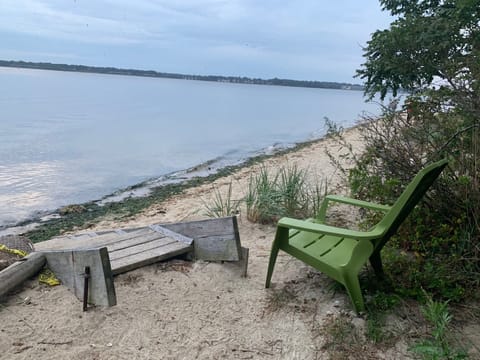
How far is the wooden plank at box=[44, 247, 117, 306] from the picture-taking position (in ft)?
9.70

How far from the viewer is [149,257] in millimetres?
3689

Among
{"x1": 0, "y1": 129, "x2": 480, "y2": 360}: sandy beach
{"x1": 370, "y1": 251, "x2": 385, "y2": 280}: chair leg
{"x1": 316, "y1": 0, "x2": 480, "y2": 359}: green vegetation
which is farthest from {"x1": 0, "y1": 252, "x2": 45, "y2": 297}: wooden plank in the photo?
{"x1": 370, "y1": 251, "x2": 385, "y2": 280}: chair leg

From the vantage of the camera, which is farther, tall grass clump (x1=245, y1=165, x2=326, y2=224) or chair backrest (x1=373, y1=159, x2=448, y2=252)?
tall grass clump (x1=245, y1=165, x2=326, y2=224)

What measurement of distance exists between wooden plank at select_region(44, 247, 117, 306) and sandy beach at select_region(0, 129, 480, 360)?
77 millimetres

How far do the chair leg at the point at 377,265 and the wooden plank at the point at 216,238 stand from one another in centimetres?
113

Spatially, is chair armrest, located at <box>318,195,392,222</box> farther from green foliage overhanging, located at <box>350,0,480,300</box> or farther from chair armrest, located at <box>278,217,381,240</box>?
chair armrest, located at <box>278,217,381,240</box>

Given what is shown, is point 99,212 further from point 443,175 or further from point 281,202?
point 443,175

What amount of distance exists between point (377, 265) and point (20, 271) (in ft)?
9.24

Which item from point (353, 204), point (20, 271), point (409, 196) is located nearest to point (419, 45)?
point (353, 204)

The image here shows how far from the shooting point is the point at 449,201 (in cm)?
349

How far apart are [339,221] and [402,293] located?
1.93 m

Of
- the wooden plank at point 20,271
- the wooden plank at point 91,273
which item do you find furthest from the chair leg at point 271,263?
the wooden plank at point 20,271

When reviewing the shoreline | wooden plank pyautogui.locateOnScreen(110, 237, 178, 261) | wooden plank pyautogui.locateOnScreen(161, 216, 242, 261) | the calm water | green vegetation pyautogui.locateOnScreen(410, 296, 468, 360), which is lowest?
the calm water

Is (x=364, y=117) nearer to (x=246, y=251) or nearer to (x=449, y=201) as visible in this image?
(x=449, y=201)
